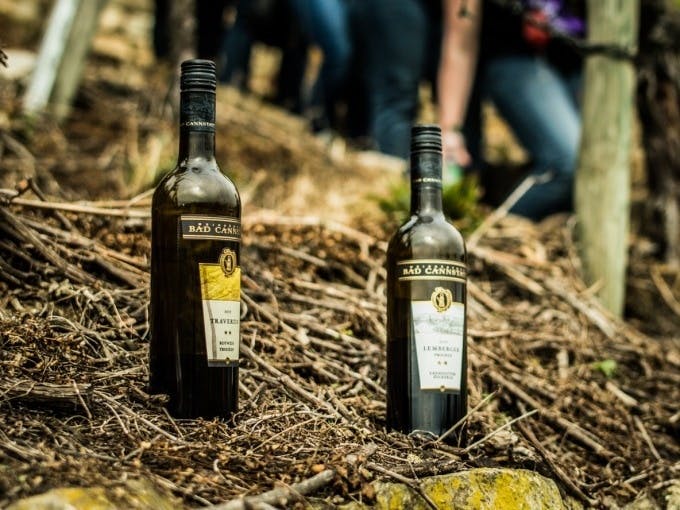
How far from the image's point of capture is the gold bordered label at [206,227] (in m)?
2.33

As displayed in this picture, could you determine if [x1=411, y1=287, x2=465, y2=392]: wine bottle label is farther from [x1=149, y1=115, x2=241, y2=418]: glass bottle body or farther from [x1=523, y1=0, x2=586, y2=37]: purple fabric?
[x1=523, y1=0, x2=586, y2=37]: purple fabric

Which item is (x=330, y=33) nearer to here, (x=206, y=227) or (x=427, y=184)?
(x=427, y=184)

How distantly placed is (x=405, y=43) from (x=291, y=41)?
280 cm

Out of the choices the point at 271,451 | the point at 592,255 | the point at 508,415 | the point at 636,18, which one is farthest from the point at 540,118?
the point at 271,451

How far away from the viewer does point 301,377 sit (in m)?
2.88

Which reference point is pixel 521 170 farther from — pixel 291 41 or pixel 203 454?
pixel 203 454

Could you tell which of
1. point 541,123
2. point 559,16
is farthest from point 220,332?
point 559,16

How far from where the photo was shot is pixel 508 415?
3.12 m

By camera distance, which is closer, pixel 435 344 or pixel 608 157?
pixel 435 344

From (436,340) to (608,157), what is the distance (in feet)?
7.91

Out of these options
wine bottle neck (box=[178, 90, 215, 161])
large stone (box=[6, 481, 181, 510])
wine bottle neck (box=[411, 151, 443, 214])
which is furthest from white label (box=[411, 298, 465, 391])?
large stone (box=[6, 481, 181, 510])

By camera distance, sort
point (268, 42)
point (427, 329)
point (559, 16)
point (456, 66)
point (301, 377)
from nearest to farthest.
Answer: point (427, 329)
point (301, 377)
point (456, 66)
point (559, 16)
point (268, 42)

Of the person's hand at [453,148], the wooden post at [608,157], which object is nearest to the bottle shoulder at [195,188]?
the wooden post at [608,157]

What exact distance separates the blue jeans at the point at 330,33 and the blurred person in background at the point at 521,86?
1.30 metres
